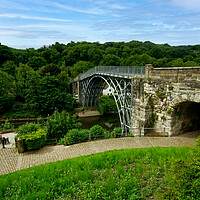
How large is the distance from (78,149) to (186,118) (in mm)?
8391

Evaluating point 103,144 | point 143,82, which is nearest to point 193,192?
point 103,144

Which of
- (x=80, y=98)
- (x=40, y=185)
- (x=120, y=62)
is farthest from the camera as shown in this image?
(x=120, y=62)

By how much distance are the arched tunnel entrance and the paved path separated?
661 millimetres

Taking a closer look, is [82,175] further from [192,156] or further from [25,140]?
[25,140]

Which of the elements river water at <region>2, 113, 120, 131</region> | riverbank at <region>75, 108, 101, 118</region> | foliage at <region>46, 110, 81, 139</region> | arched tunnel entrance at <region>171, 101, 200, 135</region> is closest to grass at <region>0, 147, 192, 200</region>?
arched tunnel entrance at <region>171, 101, 200, 135</region>

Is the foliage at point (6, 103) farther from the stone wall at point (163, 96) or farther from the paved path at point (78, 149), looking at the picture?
the stone wall at point (163, 96)

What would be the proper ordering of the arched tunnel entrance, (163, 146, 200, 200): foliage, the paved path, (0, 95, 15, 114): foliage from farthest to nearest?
1. (0, 95, 15, 114): foliage
2. the arched tunnel entrance
3. the paved path
4. (163, 146, 200, 200): foliage

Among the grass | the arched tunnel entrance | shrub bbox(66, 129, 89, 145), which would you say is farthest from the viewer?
shrub bbox(66, 129, 89, 145)

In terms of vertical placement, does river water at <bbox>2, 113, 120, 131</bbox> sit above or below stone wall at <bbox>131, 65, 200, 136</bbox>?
below

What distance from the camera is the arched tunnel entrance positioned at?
13.2m

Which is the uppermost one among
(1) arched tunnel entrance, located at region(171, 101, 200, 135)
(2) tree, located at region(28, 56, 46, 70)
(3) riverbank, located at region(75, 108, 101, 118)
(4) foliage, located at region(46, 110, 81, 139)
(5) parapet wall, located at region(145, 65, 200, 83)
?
(2) tree, located at region(28, 56, 46, 70)

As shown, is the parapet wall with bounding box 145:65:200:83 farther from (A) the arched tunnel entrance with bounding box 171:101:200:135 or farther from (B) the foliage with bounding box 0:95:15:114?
(B) the foliage with bounding box 0:95:15:114

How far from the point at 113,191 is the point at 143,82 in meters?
10.1

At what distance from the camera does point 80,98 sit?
45.5 m
